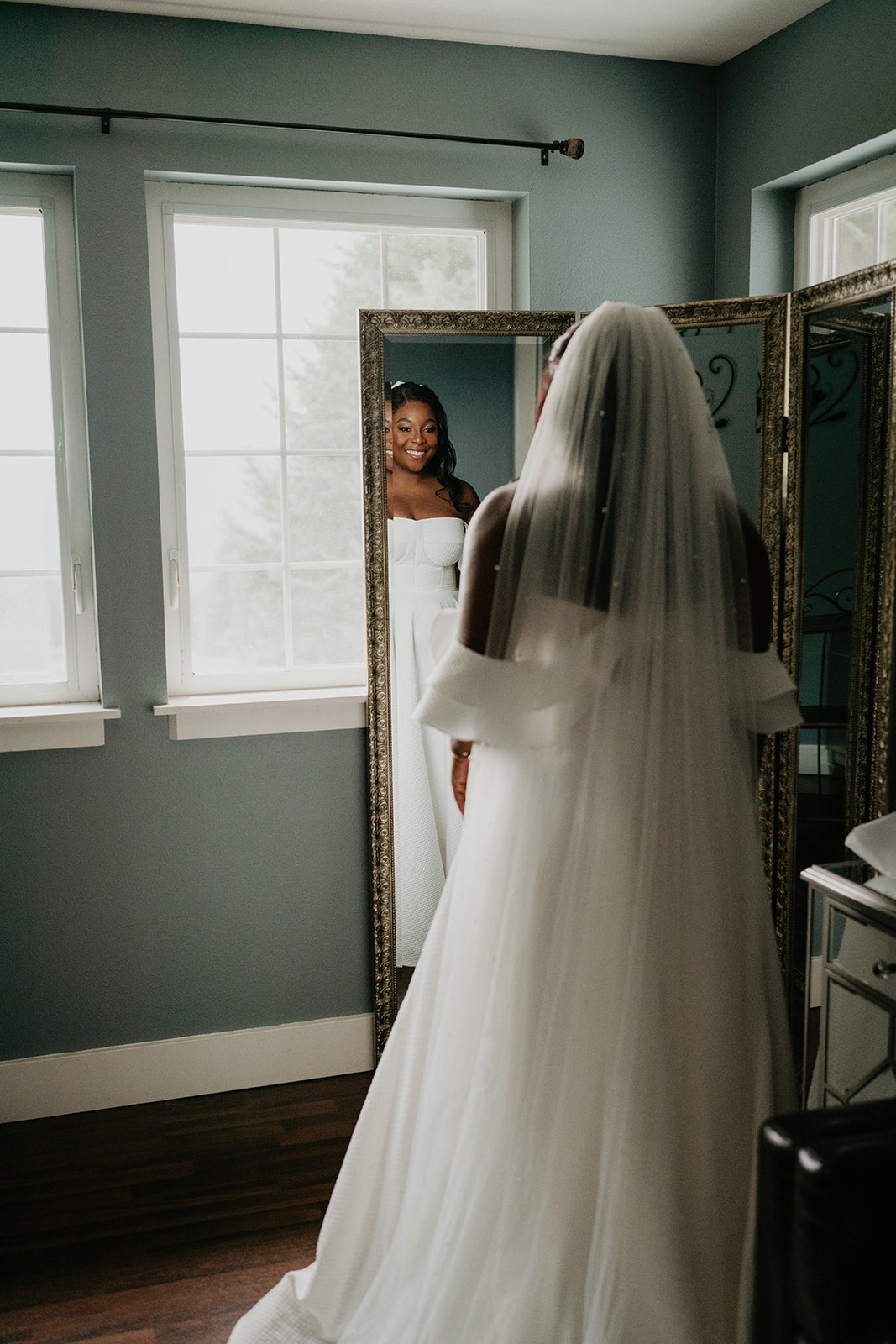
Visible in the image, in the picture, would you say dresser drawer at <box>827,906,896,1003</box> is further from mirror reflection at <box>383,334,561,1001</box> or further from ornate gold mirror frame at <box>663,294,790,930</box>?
mirror reflection at <box>383,334,561,1001</box>

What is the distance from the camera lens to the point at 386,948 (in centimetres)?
282

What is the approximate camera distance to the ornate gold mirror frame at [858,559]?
2180 millimetres

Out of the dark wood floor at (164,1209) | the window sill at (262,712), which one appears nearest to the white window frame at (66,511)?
the window sill at (262,712)

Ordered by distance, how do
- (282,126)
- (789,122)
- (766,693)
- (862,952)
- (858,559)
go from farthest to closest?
1. (789,122)
2. (282,126)
3. (858,559)
4. (862,952)
5. (766,693)

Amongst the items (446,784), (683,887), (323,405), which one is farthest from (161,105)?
(683,887)

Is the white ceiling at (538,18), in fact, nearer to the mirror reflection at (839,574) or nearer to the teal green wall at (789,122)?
the teal green wall at (789,122)

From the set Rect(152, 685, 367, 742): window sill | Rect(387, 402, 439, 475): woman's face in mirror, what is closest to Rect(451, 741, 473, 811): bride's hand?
Rect(152, 685, 367, 742): window sill

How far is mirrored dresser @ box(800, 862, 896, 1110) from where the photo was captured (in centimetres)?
172

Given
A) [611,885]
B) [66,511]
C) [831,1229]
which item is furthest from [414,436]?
[831,1229]

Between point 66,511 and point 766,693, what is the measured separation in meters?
1.82

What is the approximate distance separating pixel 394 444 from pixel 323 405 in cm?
32

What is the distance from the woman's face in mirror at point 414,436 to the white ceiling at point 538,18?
902 mm

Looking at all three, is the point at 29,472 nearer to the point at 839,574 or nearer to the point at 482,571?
the point at 482,571

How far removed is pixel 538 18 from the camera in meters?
2.60
